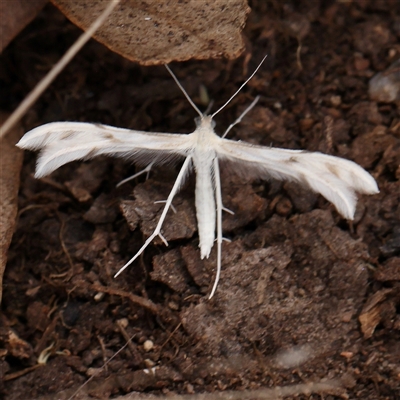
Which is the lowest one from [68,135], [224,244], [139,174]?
[224,244]

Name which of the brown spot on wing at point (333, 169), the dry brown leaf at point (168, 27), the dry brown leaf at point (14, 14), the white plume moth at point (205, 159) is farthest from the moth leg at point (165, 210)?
the dry brown leaf at point (14, 14)

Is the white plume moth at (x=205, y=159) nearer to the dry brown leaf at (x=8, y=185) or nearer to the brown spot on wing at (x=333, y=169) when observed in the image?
the brown spot on wing at (x=333, y=169)

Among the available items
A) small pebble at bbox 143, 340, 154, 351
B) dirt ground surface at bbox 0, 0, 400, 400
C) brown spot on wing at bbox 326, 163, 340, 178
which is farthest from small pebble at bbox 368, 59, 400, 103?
small pebble at bbox 143, 340, 154, 351

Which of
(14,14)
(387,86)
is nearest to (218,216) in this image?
(387,86)

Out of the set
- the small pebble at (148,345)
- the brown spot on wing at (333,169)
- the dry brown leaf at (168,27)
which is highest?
the dry brown leaf at (168,27)

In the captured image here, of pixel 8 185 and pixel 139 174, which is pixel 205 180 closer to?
pixel 139 174

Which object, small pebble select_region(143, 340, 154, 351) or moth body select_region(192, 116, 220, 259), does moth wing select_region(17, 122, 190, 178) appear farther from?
small pebble select_region(143, 340, 154, 351)
